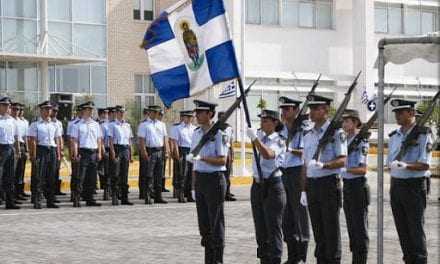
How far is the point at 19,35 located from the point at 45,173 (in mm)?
20519

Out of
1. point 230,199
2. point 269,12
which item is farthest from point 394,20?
point 230,199

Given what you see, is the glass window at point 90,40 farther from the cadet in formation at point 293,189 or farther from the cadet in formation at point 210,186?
the cadet in formation at point 210,186

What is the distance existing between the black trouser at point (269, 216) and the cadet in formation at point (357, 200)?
2.59 ft

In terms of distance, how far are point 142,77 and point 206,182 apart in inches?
1321

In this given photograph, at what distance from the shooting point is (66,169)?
27.3 meters

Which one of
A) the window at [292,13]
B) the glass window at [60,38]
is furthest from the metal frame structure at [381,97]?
the window at [292,13]

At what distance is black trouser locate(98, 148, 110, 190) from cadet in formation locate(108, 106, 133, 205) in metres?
0.21

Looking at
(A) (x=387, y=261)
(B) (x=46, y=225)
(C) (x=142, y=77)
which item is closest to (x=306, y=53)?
(C) (x=142, y=77)

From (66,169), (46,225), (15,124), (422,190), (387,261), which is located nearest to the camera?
(422,190)

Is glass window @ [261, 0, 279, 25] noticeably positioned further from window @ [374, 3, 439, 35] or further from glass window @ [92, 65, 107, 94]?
glass window @ [92, 65, 107, 94]

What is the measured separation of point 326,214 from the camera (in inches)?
377

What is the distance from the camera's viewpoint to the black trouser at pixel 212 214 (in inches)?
396

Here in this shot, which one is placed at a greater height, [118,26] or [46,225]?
[118,26]

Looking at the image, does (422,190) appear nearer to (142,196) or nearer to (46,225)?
(46,225)
